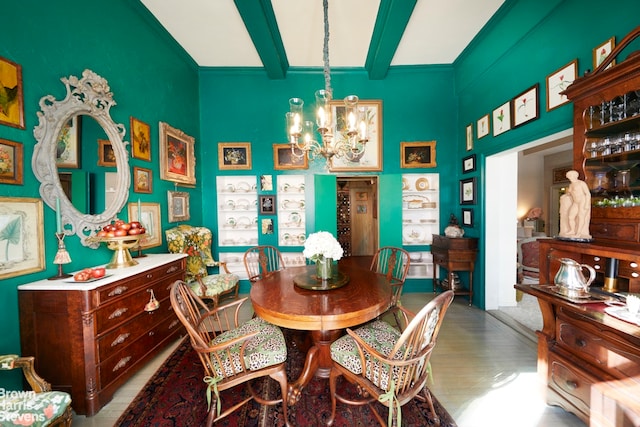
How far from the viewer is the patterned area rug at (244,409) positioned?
167 cm

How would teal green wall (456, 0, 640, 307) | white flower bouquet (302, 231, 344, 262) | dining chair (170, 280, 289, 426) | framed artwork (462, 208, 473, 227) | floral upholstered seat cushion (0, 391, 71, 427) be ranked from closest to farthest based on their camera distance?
1. floral upholstered seat cushion (0, 391, 71, 427)
2. dining chair (170, 280, 289, 426)
3. teal green wall (456, 0, 640, 307)
4. white flower bouquet (302, 231, 344, 262)
5. framed artwork (462, 208, 473, 227)

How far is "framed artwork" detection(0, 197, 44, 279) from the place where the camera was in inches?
64.2

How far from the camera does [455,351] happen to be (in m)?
2.49

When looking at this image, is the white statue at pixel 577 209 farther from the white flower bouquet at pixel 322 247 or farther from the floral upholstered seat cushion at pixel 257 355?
the floral upholstered seat cushion at pixel 257 355

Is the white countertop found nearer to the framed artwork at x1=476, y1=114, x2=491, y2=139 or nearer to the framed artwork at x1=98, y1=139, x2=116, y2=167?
the framed artwork at x1=98, y1=139, x2=116, y2=167

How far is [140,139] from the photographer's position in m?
2.88

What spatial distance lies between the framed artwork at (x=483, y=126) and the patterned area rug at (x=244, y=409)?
3541 millimetres

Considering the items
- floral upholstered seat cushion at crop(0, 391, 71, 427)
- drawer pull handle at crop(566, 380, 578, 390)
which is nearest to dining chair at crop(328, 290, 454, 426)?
drawer pull handle at crop(566, 380, 578, 390)

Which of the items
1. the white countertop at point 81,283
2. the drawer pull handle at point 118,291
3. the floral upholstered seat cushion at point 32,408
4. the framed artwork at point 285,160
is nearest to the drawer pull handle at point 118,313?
the drawer pull handle at point 118,291

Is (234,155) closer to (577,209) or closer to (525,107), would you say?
(525,107)

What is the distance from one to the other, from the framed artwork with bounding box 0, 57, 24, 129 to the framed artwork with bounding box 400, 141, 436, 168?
4579 mm

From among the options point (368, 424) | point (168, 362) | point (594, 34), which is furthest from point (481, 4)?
point (168, 362)

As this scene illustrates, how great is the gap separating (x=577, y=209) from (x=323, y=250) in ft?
6.61

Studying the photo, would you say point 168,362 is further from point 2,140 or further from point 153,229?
point 2,140
